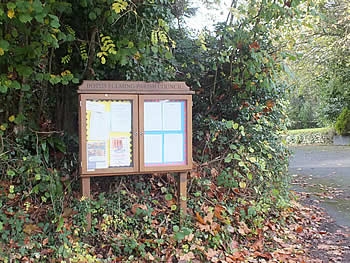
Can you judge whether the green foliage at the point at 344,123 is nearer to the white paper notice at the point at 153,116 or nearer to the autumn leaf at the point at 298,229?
the autumn leaf at the point at 298,229

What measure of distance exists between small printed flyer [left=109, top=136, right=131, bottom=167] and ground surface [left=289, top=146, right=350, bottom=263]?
8.10 ft

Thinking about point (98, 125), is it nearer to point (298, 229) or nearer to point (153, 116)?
point (153, 116)

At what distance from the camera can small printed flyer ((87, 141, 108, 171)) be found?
407cm

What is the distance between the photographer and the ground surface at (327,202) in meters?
4.73

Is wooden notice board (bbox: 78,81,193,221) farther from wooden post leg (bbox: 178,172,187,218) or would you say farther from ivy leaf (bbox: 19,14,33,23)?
ivy leaf (bbox: 19,14,33,23)

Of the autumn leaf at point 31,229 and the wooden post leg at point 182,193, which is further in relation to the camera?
the wooden post leg at point 182,193

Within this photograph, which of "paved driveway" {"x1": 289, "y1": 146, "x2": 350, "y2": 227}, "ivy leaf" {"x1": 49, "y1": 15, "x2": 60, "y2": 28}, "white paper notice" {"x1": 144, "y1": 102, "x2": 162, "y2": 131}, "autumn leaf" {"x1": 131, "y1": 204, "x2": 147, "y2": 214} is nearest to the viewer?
"ivy leaf" {"x1": 49, "y1": 15, "x2": 60, "y2": 28}

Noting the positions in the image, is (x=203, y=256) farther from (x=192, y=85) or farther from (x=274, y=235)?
(x=192, y=85)

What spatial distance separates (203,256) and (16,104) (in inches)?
113

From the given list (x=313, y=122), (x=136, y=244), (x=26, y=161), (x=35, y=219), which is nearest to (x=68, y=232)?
(x=35, y=219)

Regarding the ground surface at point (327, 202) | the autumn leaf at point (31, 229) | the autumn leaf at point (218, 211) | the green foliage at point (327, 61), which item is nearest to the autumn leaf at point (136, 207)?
the autumn leaf at point (218, 211)

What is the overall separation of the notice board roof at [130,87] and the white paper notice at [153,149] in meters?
0.51

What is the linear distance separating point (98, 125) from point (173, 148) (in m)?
0.89

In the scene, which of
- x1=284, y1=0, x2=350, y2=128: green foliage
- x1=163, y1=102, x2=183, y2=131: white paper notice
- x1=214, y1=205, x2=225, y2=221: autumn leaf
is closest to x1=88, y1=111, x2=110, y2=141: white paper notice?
x1=163, y1=102, x2=183, y2=131: white paper notice
